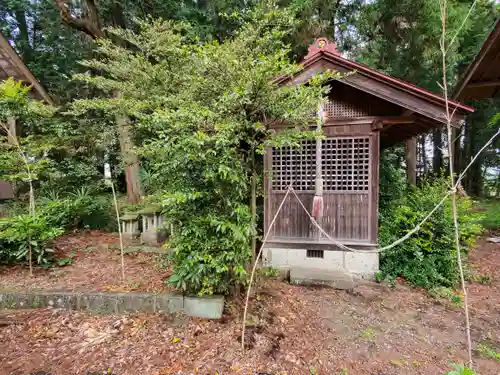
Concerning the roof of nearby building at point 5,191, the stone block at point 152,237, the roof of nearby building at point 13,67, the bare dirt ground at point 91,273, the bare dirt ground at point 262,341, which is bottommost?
the bare dirt ground at point 262,341

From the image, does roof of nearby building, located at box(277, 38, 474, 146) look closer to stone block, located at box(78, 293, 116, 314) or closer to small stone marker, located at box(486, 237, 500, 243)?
stone block, located at box(78, 293, 116, 314)

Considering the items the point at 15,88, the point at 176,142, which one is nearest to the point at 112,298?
the point at 176,142

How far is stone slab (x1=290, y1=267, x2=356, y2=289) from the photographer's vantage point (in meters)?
Answer: 4.89

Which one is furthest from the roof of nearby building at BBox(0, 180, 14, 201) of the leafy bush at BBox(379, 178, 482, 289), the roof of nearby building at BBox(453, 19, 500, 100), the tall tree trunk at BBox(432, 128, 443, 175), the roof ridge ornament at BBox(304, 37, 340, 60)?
the tall tree trunk at BBox(432, 128, 443, 175)

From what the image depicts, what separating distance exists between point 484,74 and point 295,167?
16.2 feet

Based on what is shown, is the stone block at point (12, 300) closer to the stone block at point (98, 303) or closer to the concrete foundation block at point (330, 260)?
the stone block at point (98, 303)

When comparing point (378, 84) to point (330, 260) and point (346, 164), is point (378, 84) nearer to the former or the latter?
point (346, 164)

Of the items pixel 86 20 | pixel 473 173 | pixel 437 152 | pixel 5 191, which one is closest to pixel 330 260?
pixel 86 20

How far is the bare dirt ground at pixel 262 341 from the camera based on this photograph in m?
2.71

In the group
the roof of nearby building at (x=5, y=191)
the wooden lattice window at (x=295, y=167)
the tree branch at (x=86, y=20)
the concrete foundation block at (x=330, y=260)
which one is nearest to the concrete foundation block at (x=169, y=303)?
the concrete foundation block at (x=330, y=260)

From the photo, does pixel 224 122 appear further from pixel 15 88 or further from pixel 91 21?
pixel 91 21

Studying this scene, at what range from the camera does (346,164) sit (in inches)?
211

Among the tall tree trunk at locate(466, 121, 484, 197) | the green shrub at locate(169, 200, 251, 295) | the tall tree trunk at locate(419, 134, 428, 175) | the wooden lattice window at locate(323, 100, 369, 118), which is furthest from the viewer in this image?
the tall tree trunk at locate(419, 134, 428, 175)

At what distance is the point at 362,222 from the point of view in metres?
5.29
